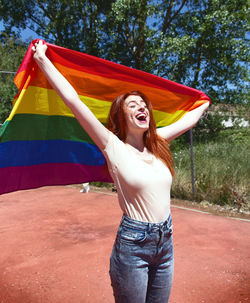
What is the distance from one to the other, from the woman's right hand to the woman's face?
640mm

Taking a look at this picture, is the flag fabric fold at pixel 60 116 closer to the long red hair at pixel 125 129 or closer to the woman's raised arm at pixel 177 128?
the woman's raised arm at pixel 177 128

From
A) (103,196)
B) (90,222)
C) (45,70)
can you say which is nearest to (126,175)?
(45,70)

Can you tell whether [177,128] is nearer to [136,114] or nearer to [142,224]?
[136,114]

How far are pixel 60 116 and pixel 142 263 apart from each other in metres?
1.62

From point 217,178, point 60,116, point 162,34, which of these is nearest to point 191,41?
point 162,34

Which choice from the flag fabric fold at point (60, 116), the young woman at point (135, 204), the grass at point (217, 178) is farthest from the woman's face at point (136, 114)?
the grass at point (217, 178)

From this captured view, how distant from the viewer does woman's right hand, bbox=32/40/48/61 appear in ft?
6.23

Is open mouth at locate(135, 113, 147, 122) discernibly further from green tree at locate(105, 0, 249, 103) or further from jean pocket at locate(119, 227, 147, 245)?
green tree at locate(105, 0, 249, 103)

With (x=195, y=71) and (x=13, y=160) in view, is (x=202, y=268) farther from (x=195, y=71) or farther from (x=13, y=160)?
(x=195, y=71)

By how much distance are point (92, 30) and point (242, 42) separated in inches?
316

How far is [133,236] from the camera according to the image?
1.67 meters

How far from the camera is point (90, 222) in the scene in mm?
6227

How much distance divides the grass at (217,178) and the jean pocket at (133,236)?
6422mm

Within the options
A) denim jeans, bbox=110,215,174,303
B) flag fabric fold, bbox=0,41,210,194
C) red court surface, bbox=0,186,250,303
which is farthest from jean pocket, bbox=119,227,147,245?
red court surface, bbox=0,186,250,303
